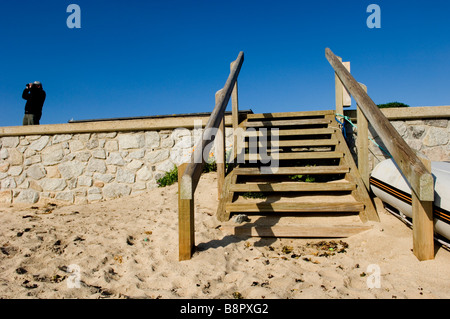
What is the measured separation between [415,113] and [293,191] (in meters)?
2.33

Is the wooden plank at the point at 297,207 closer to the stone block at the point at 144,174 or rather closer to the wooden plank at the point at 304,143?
the wooden plank at the point at 304,143

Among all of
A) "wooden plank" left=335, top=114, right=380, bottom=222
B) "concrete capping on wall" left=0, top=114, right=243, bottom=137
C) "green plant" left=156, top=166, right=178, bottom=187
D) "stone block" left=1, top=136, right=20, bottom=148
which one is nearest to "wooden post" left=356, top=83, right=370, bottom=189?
"wooden plank" left=335, top=114, right=380, bottom=222

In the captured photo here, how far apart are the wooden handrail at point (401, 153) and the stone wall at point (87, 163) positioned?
2321 mm

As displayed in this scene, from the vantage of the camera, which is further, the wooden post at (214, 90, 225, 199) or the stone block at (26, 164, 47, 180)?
the stone block at (26, 164, 47, 180)

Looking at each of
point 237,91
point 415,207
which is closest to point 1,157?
point 237,91

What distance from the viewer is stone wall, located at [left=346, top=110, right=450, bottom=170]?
426 centimetres

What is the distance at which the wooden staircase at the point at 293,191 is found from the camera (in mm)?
2906

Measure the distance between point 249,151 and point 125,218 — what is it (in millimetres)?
1808

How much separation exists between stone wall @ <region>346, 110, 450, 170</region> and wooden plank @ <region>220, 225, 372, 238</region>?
1.90 meters

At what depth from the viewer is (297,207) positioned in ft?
10.0

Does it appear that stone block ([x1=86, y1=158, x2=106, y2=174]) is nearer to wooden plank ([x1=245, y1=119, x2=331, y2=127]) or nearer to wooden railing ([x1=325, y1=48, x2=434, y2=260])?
wooden plank ([x1=245, y1=119, x2=331, y2=127])

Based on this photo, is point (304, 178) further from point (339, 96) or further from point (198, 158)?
point (198, 158)

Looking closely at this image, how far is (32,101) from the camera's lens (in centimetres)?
630
